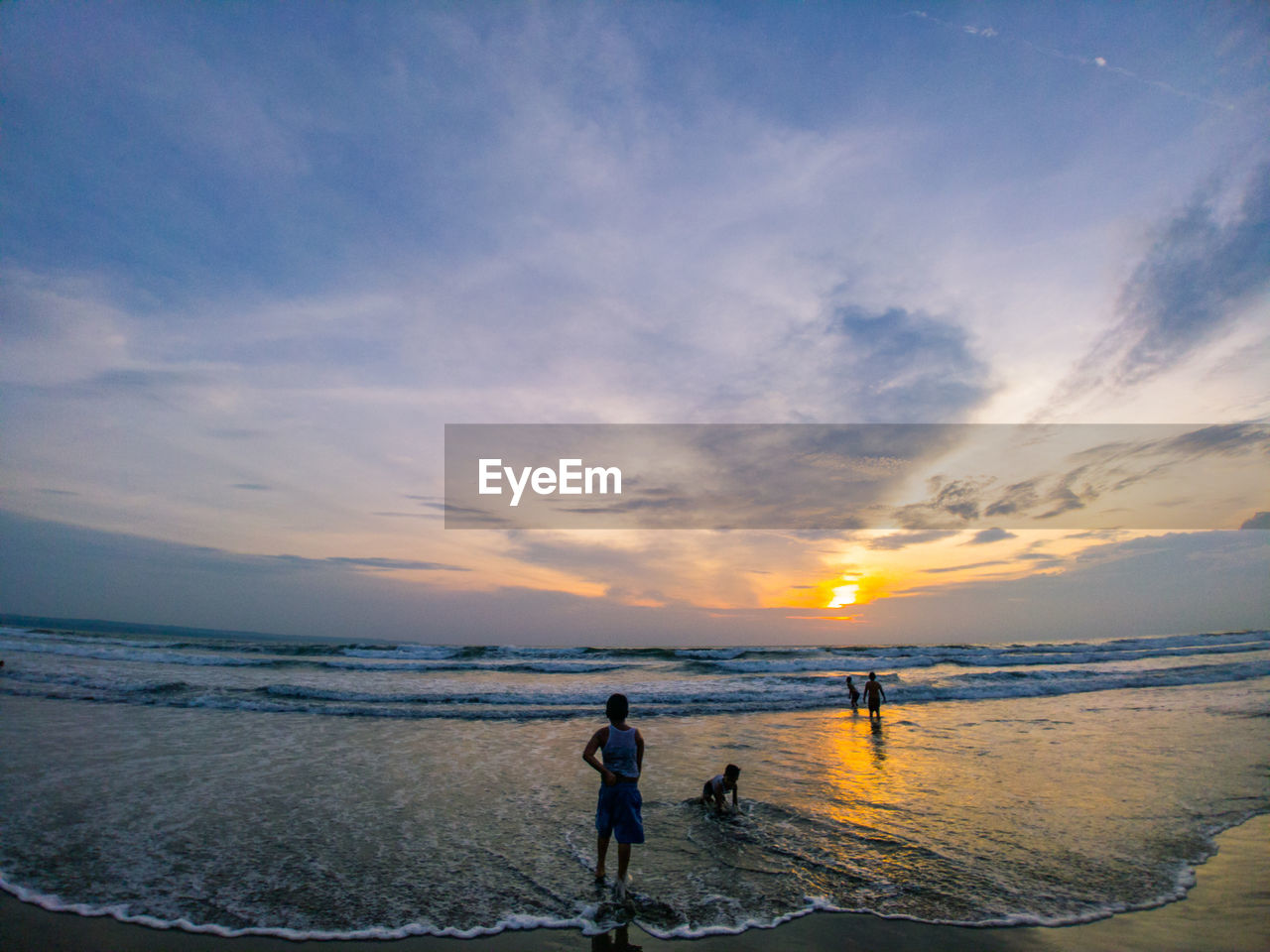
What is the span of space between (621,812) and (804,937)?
6.96ft

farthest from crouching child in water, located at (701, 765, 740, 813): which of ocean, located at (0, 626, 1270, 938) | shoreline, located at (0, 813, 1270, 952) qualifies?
shoreline, located at (0, 813, 1270, 952)

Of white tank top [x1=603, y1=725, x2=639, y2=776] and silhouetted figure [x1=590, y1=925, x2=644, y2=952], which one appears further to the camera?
white tank top [x1=603, y1=725, x2=639, y2=776]

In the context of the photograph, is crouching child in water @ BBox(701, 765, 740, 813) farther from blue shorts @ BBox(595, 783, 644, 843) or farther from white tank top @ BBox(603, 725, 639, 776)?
white tank top @ BBox(603, 725, 639, 776)

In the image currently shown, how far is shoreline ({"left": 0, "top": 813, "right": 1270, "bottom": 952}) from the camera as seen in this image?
5.40m

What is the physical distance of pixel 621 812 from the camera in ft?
20.9

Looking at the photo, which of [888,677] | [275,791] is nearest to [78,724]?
[275,791]

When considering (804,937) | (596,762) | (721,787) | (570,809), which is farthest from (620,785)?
(570,809)

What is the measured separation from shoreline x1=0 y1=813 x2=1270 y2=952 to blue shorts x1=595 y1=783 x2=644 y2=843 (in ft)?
2.76

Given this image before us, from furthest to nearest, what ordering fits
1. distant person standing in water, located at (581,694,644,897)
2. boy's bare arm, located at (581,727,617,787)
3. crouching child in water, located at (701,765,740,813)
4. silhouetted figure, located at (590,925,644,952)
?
crouching child in water, located at (701,765,740,813)
distant person standing in water, located at (581,694,644,897)
boy's bare arm, located at (581,727,617,787)
silhouetted figure, located at (590,925,644,952)

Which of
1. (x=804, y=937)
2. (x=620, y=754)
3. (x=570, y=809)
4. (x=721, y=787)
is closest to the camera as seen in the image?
(x=804, y=937)

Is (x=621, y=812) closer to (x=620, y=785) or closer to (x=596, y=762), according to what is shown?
(x=620, y=785)

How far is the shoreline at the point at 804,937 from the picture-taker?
5.40m

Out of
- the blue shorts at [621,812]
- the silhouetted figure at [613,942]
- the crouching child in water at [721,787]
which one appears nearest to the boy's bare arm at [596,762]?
the blue shorts at [621,812]

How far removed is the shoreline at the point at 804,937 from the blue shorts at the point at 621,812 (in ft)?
2.76
